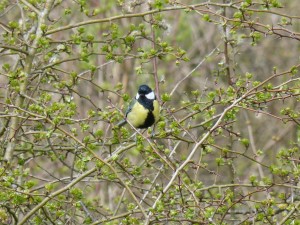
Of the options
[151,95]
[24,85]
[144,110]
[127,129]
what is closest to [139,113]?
[144,110]

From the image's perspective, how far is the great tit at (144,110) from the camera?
4.62 meters

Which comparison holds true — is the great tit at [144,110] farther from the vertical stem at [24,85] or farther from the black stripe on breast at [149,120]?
the vertical stem at [24,85]

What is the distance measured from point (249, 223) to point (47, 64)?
1741mm

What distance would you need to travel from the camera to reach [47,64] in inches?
182

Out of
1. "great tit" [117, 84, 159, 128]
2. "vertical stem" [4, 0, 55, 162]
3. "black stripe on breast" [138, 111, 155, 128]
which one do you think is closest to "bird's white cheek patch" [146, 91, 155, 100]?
"great tit" [117, 84, 159, 128]

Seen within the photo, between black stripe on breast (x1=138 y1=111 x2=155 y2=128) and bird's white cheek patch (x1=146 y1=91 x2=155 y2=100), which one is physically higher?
bird's white cheek patch (x1=146 y1=91 x2=155 y2=100)

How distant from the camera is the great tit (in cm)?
462

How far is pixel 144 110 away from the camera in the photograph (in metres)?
4.71

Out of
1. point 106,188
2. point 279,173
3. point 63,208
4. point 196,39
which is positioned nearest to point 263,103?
point 279,173

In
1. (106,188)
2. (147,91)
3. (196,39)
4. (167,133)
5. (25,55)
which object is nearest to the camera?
(167,133)

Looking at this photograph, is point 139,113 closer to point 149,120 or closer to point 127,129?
point 149,120

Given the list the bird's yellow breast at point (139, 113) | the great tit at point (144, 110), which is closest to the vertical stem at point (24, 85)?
the great tit at point (144, 110)

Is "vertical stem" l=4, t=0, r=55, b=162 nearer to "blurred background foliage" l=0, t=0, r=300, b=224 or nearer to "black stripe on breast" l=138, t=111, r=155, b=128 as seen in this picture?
"blurred background foliage" l=0, t=0, r=300, b=224

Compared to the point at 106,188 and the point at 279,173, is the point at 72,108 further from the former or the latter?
the point at 106,188
